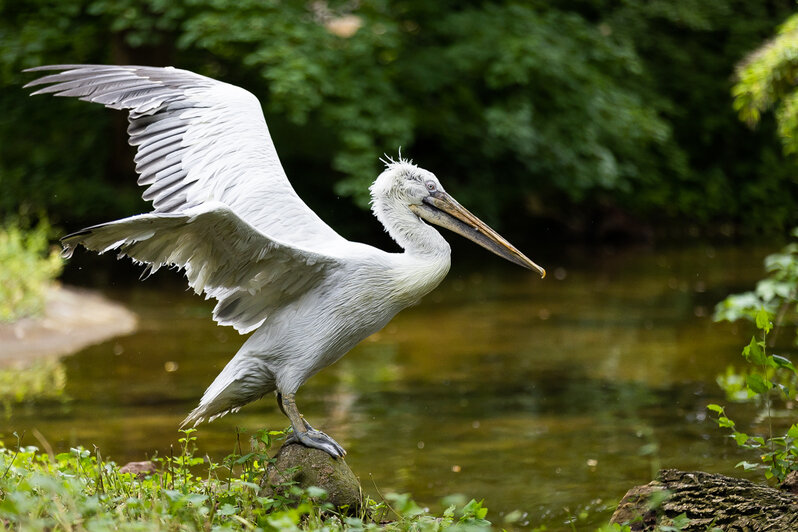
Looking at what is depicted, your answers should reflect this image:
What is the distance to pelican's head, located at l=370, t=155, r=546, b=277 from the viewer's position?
14.7ft

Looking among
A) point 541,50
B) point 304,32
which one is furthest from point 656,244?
point 304,32

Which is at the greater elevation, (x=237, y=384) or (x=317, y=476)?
(x=237, y=384)

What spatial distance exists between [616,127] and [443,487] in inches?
385

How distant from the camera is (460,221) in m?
4.58

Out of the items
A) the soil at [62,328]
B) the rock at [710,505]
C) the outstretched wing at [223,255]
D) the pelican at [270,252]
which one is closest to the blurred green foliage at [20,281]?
the soil at [62,328]

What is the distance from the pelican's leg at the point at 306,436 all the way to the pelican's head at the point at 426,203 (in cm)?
93

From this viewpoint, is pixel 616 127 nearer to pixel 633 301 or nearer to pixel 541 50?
pixel 541 50

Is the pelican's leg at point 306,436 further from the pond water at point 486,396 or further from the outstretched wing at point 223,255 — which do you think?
the pond water at point 486,396

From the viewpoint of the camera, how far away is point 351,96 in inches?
486

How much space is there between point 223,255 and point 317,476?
0.99 metres

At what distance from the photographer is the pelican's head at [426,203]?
14.7 ft

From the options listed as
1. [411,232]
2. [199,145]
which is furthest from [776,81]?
[199,145]

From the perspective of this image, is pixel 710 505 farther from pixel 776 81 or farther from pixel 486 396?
pixel 776 81

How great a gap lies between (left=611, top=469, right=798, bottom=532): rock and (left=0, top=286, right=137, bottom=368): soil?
237 inches
